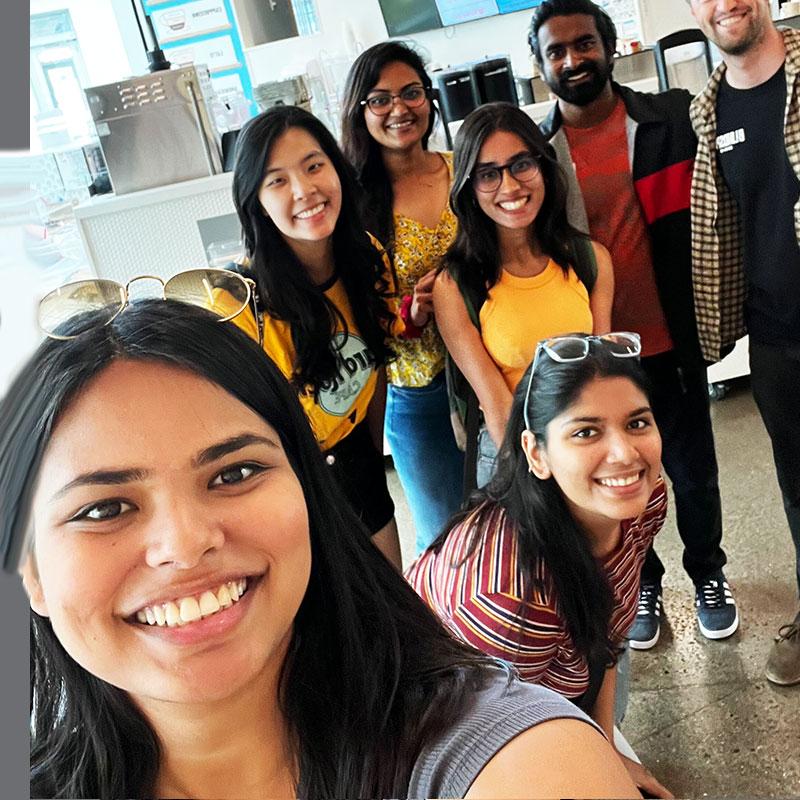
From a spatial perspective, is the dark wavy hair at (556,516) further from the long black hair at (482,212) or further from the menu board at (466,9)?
the menu board at (466,9)

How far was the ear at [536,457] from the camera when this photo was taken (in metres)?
0.97

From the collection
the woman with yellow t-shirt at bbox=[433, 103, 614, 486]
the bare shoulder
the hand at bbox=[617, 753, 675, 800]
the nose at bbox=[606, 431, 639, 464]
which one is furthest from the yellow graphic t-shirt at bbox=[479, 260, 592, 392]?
the bare shoulder

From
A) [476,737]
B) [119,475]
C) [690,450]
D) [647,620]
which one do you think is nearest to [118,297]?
[119,475]

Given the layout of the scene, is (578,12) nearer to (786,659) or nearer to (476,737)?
(786,659)

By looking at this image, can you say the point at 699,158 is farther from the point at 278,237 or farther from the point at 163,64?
the point at 163,64

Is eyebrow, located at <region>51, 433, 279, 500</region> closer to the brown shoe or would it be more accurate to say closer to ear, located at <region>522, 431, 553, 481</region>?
ear, located at <region>522, 431, 553, 481</region>

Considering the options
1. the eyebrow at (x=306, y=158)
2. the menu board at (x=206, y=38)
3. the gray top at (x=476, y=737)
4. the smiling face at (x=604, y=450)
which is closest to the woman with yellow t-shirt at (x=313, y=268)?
the eyebrow at (x=306, y=158)

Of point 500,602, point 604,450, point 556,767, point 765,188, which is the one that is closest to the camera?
point 556,767

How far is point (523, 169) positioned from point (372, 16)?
172 cm

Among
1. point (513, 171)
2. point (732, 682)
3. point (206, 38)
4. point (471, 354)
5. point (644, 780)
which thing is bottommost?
point (732, 682)

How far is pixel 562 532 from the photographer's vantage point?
94cm

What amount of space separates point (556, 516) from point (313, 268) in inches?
15.7

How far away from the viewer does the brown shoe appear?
1.26m

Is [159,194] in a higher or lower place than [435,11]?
lower
